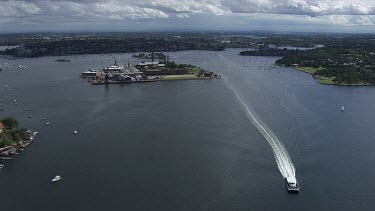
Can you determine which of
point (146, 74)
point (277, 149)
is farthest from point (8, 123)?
point (146, 74)

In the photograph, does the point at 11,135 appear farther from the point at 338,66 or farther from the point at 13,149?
the point at 338,66

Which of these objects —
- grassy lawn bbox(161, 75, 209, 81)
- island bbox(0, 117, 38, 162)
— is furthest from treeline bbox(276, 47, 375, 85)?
island bbox(0, 117, 38, 162)

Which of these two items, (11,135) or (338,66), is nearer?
(11,135)

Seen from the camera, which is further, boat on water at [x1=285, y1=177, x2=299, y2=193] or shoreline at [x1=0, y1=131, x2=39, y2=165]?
shoreline at [x1=0, y1=131, x2=39, y2=165]

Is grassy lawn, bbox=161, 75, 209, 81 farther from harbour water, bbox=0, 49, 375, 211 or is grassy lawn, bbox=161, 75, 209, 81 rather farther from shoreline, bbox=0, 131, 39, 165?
shoreline, bbox=0, 131, 39, 165

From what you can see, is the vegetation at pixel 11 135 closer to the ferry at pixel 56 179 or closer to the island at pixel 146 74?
the ferry at pixel 56 179

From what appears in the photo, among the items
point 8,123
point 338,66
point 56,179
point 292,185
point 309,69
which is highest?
point 338,66

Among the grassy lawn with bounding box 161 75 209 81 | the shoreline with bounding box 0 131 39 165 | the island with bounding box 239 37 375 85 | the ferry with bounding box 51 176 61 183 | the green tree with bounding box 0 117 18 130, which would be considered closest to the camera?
the ferry with bounding box 51 176 61 183

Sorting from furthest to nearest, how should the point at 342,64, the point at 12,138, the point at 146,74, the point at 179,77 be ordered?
the point at 342,64, the point at 146,74, the point at 179,77, the point at 12,138
